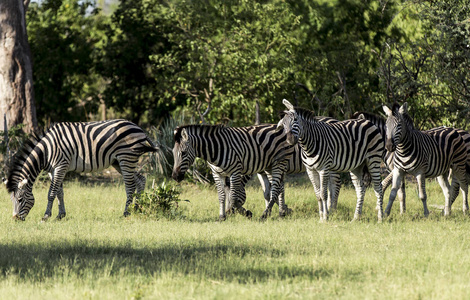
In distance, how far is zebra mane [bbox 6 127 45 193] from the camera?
452 inches

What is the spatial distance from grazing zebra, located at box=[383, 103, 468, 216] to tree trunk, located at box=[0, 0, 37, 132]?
10.5 m

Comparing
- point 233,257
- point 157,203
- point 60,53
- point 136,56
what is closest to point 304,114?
point 157,203

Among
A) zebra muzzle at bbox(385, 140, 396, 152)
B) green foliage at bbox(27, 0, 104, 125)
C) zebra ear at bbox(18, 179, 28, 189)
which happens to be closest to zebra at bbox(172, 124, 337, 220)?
zebra muzzle at bbox(385, 140, 396, 152)

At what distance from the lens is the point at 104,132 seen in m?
12.3

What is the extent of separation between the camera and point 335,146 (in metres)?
11.5

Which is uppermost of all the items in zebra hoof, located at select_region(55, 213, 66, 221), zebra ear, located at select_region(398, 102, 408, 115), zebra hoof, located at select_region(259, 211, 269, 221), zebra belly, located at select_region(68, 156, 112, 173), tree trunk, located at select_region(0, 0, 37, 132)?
tree trunk, located at select_region(0, 0, 37, 132)

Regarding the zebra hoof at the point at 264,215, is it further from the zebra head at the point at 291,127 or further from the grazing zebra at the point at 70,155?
the grazing zebra at the point at 70,155

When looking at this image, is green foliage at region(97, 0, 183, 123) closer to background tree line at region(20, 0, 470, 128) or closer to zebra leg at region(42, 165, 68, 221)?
background tree line at region(20, 0, 470, 128)

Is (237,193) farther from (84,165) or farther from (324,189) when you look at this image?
(84,165)

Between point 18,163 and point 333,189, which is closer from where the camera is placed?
point 18,163

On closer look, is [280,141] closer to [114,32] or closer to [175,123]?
[175,123]

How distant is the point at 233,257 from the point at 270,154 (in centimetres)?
420

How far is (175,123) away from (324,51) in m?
6.49

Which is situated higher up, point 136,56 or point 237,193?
point 136,56
